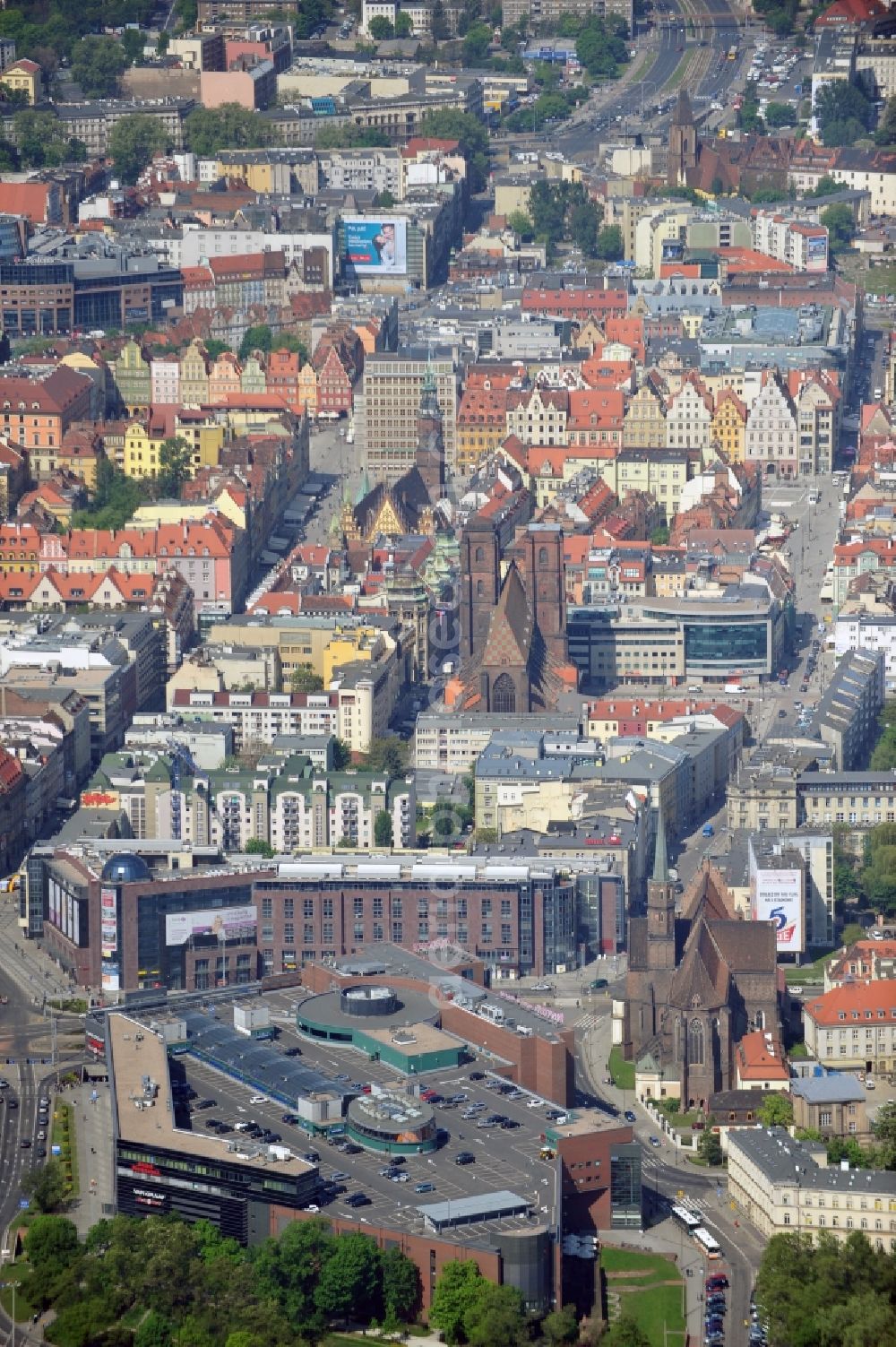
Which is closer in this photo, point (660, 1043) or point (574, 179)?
point (660, 1043)

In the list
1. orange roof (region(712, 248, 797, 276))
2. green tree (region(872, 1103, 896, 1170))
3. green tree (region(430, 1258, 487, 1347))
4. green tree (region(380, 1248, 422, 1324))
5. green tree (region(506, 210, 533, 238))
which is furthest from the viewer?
green tree (region(506, 210, 533, 238))

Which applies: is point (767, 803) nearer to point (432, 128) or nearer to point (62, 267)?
point (62, 267)

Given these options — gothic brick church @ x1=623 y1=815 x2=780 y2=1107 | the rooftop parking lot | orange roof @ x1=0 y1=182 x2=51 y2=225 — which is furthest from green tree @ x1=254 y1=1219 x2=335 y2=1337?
orange roof @ x1=0 y1=182 x2=51 y2=225

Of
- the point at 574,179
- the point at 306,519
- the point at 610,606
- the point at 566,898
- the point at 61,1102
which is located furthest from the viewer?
the point at 574,179

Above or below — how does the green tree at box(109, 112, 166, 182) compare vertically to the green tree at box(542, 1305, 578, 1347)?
above

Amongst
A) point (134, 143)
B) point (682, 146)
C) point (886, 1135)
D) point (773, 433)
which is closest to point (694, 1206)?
point (886, 1135)

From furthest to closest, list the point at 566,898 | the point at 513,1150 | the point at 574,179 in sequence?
1. the point at 574,179
2. the point at 566,898
3. the point at 513,1150

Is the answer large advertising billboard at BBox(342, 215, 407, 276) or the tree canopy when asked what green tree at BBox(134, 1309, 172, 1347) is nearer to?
the tree canopy

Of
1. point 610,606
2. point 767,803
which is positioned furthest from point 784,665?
point 767,803
